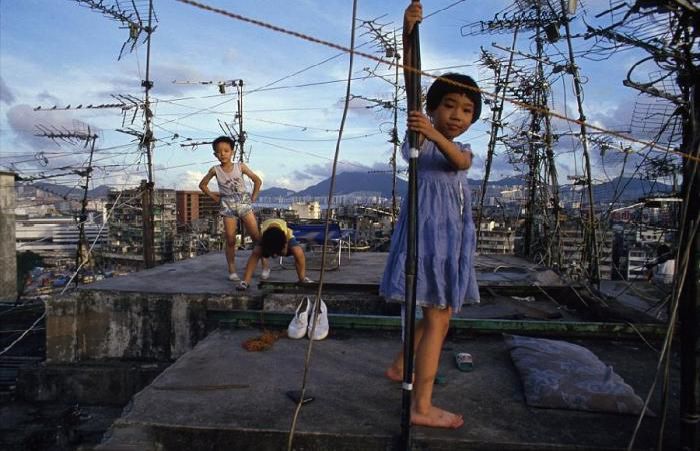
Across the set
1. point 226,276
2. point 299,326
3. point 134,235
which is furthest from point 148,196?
point 134,235

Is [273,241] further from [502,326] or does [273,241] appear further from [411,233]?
[411,233]

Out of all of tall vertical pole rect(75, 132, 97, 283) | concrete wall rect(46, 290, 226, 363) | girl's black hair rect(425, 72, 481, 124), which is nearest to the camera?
girl's black hair rect(425, 72, 481, 124)

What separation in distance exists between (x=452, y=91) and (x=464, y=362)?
1.64 metres

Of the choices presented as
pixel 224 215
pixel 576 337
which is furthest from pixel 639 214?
pixel 224 215

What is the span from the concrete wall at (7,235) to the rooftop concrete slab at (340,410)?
14675mm

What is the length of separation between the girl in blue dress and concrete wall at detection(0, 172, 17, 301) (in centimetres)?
1577

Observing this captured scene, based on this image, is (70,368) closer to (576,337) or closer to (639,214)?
(576,337)

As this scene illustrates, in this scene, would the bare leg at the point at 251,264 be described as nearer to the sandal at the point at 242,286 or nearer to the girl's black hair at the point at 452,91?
the sandal at the point at 242,286

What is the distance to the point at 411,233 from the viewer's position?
6.29 feet

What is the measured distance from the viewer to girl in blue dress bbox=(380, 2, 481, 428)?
2.17 m

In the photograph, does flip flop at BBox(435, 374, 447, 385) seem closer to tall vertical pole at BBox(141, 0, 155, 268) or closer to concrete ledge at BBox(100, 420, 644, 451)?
concrete ledge at BBox(100, 420, 644, 451)

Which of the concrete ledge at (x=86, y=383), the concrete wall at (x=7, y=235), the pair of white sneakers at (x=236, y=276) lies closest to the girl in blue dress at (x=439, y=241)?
the concrete ledge at (x=86, y=383)

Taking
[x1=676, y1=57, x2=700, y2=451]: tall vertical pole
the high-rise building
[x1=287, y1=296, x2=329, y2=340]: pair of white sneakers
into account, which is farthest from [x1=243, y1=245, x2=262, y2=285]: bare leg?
the high-rise building

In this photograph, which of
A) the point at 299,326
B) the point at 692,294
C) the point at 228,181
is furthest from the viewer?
the point at 228,181
